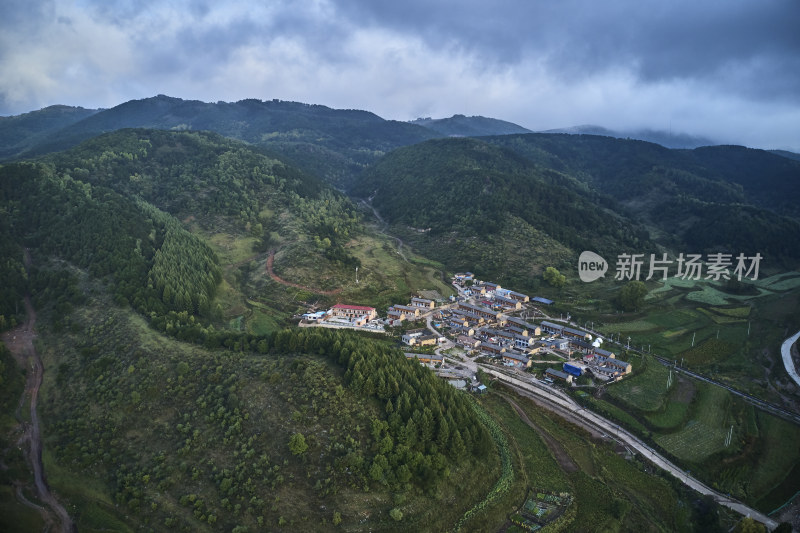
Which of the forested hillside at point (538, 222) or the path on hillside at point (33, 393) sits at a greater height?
the forested hillside at point (538, 222)

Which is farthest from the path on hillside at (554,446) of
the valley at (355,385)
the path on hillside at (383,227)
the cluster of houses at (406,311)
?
the path on hillside at (383,227)

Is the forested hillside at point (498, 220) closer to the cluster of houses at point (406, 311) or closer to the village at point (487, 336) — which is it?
the village at point (487, 336)

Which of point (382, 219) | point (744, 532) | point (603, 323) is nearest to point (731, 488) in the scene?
point (744, 532)

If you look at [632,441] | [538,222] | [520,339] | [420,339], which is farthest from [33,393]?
[538,222]

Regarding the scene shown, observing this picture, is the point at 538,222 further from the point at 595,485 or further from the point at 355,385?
the point at 355,385

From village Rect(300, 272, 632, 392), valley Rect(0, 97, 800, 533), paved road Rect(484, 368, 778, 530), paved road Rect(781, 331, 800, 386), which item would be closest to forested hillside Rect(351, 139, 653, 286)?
valley Rect(0, 97, 800, 533)

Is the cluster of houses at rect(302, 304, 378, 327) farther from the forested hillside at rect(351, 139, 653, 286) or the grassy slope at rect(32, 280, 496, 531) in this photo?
the forested hillside at rect(351, 139, 653, 286)

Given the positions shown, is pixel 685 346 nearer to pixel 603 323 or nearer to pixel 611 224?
pixel 603 323
